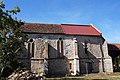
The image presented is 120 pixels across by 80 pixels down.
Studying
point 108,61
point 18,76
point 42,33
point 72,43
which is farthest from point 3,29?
point 108,61

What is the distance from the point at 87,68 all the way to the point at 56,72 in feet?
22.8

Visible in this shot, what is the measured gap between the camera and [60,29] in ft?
147

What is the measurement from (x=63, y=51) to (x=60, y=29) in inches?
211

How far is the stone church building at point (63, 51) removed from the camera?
40.9m

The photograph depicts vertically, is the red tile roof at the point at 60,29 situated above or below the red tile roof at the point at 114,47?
above

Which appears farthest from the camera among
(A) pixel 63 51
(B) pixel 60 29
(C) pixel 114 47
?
(C) pixel 114 47

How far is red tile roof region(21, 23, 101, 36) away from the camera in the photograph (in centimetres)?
4266

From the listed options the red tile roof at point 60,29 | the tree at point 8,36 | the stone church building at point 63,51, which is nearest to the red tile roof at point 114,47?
the stone church building at point 63,51

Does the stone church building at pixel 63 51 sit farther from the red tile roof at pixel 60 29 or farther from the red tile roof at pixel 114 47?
the red tile roof at pixel 114 47

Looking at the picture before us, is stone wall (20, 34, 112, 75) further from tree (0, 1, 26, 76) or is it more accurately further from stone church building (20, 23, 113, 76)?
tree (0, 1, 26, 76)

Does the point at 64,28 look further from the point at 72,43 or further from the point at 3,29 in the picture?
the point at 3,29

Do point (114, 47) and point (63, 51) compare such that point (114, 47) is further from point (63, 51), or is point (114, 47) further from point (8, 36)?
point (8, 36)

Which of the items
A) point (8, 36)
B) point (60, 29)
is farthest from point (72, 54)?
point (8, 36)

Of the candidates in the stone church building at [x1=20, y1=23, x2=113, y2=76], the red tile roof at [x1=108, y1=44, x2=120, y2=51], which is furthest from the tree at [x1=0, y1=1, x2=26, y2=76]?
the red tile roof at [x1=108, y1=44, x2=120, y2=51]
